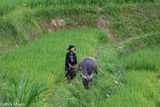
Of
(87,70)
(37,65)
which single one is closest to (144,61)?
(87,70)

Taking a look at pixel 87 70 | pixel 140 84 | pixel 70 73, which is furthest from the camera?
pixel 140 84

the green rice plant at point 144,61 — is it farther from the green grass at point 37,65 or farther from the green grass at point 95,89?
the green grass at point 37,65

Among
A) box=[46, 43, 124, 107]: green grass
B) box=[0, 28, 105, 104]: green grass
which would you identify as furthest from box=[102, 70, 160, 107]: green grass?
box=[0, 28, 105, 104]: green grass

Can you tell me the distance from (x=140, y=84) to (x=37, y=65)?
8.63 feet

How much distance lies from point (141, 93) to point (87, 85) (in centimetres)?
143

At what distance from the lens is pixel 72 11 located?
11.1 metres

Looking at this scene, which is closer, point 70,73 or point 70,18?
point 70,73

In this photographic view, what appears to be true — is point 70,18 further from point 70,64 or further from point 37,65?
point 70,64

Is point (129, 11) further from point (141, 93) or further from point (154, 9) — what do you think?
point (141, 93)

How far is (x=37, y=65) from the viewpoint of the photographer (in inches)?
229

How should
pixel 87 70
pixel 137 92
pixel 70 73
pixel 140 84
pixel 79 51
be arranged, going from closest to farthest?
pixel 70 73
pixel 87 70
pixel 137 92
pixel 140 84
pixel 79 51

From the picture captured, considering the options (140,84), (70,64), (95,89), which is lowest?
(140,84)

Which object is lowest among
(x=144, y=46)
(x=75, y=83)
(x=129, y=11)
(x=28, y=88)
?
(x=144, y=46)

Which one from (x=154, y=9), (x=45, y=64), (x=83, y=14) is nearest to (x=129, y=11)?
(x=154, y=9)
